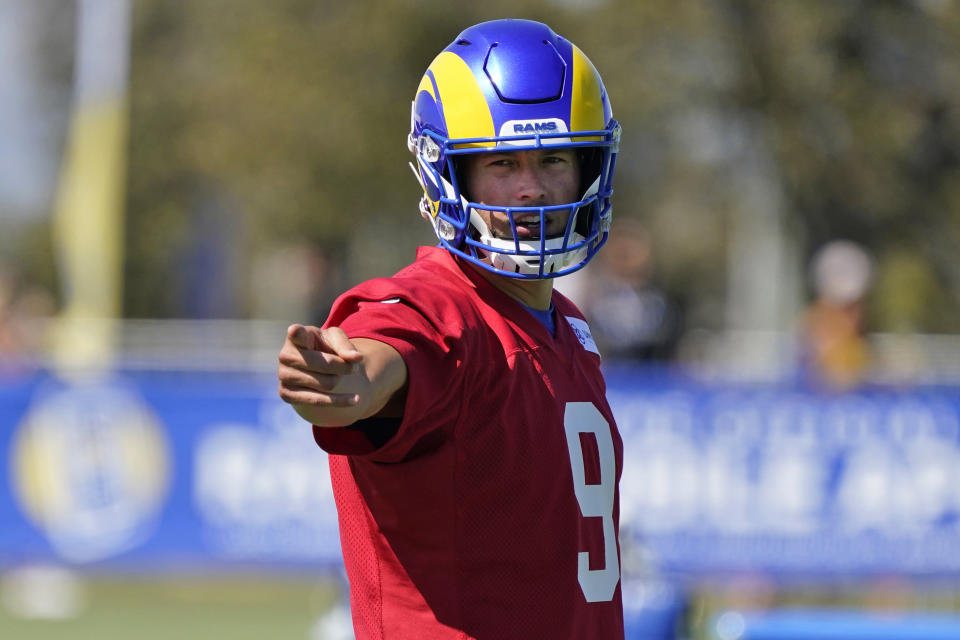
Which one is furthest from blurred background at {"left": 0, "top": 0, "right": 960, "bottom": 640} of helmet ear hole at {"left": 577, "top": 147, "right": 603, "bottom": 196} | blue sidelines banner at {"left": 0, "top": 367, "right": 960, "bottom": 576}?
helmet ear hole at {"left": 577, "top": 147, "right": 603, "bottom": 196}

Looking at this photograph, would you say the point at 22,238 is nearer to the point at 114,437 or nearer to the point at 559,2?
the point at 559,2

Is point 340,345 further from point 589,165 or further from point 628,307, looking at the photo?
point 628,307

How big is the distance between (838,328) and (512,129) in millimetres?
6993

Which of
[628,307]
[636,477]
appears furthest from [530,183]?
[628,307]

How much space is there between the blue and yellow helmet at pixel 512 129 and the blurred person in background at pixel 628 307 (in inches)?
264

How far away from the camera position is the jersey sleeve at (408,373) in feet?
7.61

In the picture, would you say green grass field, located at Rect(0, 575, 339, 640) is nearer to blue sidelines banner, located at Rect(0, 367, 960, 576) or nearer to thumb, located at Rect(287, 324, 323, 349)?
blue sidelines banner, located at Rect(0, 367, 960, 576)

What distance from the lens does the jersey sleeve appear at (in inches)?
91.4

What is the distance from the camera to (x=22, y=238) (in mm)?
34500

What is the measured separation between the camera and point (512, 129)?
274 centimetres

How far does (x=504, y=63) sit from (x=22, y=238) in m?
33.5

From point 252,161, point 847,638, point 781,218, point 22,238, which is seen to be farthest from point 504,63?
point 22,238

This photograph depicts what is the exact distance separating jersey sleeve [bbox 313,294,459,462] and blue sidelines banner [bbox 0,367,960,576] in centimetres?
651

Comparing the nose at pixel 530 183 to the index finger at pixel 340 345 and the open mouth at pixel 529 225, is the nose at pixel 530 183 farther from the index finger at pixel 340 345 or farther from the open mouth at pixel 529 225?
the index finger at pixel 340 345
